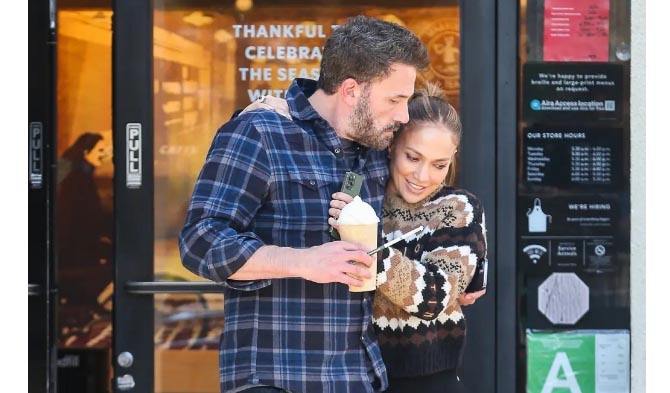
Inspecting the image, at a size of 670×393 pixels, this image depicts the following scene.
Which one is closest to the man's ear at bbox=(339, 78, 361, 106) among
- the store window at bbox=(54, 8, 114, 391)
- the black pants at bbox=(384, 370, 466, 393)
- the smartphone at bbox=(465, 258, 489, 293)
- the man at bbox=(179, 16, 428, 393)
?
the man at bbox=(179, 16, 428, 393)

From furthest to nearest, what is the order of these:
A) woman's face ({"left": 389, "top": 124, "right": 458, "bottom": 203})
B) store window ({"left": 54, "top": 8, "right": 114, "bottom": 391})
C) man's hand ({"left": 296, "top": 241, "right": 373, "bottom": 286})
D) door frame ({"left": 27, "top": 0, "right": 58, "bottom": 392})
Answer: store window ({"left": 54, "top": 8, "right": 114, "bottom": 391}) → door frame ({"left": 27, "top": 0, "right": 58, "bottom": 392}) → woman's face ({"left": 389, "top": 124, "right": 458, "bottom": 203}) → man's hand ({"left": 296, "top": 241, "right": 373, "bottom": 286})

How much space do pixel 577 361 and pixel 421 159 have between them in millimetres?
1651

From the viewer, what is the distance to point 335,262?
237 cm

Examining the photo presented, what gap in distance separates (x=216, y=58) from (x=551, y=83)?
133 cm

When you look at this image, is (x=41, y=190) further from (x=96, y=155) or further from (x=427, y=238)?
(x=427, y=238)

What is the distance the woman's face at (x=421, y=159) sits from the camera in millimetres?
2725

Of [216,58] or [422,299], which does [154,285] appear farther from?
[422,299]

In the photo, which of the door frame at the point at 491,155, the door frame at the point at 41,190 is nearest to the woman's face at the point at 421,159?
the door frame at the point at 491,155

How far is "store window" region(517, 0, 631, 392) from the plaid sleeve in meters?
1.69

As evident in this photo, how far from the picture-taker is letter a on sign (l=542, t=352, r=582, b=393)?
4000mm

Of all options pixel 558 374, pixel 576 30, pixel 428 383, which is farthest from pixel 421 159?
pixel 558 374

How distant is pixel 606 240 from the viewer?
3.98 metres

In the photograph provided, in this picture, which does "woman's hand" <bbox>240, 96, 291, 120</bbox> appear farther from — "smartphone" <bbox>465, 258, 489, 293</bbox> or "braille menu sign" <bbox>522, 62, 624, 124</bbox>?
"braille menu sign" <bbox>522, 62, 624, 124</bbox>

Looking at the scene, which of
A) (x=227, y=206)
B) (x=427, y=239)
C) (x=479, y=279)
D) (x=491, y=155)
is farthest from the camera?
(x=491, y=155)
